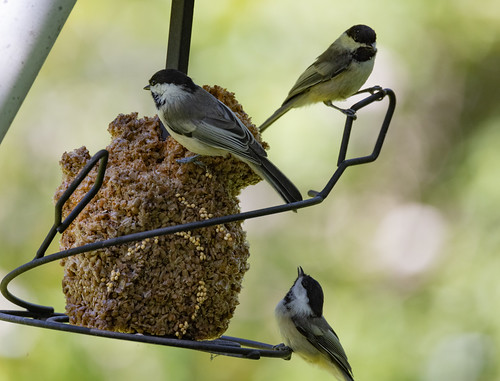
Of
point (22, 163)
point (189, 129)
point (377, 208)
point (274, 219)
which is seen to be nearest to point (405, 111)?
point (377, 208)

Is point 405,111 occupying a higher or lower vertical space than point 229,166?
higher

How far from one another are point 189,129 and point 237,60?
2358mm

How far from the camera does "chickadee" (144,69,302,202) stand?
7.06 ft

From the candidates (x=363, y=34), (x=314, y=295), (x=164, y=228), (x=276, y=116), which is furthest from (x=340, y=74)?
(x=164, y=228)

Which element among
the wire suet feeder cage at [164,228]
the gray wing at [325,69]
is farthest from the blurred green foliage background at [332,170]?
the wire suet feeder cage at [164,228]

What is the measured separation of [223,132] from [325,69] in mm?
1358

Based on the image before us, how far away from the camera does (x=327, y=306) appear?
4328 millimetres

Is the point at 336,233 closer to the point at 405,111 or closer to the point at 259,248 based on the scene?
the point at 259,248

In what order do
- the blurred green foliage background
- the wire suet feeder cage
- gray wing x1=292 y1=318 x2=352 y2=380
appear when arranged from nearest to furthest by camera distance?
1. the wire suet feeder cage
2. gray wing x1=292 y1=318 x2=352 y2=380
3. the blurred green foliage background

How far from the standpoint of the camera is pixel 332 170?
14.2 ft

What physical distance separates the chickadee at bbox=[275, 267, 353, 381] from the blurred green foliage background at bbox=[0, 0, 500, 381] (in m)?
0.93

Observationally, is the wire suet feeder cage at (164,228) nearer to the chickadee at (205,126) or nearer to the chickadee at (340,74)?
the chickadee at (205,126)

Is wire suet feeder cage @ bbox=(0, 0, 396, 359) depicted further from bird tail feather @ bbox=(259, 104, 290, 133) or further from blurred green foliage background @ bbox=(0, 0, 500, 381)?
blurred green foliage background @ bbox=(0, 0, 500, 381)

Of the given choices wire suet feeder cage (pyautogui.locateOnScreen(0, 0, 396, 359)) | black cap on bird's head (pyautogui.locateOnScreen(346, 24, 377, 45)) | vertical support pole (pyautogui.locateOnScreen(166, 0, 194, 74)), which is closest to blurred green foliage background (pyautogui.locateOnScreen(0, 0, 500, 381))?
black cap on bird's head (pyautogui.locateOnScreen(346, 24, 377, 45))
